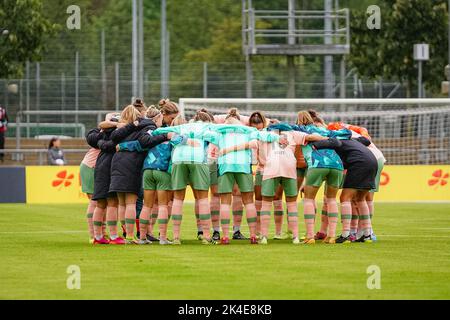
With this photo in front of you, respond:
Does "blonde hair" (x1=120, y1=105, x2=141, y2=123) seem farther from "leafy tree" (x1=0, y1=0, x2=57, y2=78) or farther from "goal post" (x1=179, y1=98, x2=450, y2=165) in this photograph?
"leafy tree" (x1=0, y1=0, x2=57, y2=78)

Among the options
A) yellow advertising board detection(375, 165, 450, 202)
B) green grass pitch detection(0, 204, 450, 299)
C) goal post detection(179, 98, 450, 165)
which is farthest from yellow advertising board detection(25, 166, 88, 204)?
green grass pitch detection(0, 204, 450, 299)

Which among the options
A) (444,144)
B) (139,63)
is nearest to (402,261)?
(444,144)

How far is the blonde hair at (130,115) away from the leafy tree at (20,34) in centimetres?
2386

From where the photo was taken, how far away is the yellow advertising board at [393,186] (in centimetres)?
3431

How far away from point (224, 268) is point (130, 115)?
13.3 ft

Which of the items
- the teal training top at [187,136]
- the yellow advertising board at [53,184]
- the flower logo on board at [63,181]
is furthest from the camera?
the flower logo on board at [63,181]

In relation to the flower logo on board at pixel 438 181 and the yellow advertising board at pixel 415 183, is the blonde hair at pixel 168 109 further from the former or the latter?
the flower logo on board at pixel 438 181

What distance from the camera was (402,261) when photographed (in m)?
17.0

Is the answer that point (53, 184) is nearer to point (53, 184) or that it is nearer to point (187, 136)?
A: point (53, 184)

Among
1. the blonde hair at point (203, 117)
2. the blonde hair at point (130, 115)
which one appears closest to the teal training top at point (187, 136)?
the blonde hair at point (203, 117)

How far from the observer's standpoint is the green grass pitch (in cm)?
1387

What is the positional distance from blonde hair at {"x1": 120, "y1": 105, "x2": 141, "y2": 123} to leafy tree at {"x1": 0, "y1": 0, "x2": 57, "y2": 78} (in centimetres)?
2386

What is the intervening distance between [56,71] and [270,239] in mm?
22882
